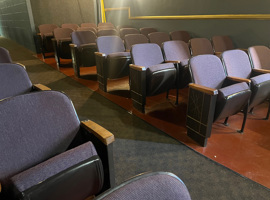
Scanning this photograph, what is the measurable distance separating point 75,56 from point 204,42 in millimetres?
2312

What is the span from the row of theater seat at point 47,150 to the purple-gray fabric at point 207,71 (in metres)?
1.29

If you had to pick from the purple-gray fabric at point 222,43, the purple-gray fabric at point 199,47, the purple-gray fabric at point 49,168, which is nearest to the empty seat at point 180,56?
the purple-gray fabric at point 199,47

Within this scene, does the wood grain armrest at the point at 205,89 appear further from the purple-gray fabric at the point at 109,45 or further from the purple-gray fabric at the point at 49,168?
the purple-gray fabric at the point at 109,45

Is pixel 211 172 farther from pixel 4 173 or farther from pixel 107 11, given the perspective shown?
pixel 107 11

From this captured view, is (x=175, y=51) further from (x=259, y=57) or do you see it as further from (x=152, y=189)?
(x=152, y=189)

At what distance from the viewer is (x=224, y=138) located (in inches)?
83.4

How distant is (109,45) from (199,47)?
1.51 meters

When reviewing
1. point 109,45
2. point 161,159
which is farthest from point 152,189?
point 109,45

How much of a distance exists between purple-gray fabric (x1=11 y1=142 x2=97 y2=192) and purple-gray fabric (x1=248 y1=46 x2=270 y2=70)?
252cm

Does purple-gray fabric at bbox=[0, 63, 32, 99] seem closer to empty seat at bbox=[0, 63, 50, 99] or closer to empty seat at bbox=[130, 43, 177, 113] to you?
empty seat at bbox=[0, 63, 50, 99]

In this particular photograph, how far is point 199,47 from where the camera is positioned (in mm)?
3557

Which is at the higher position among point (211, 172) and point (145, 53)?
point (145, 53)

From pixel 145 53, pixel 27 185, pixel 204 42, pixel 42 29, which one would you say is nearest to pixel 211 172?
pixel 27 185

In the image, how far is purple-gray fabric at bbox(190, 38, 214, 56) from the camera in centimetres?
348
